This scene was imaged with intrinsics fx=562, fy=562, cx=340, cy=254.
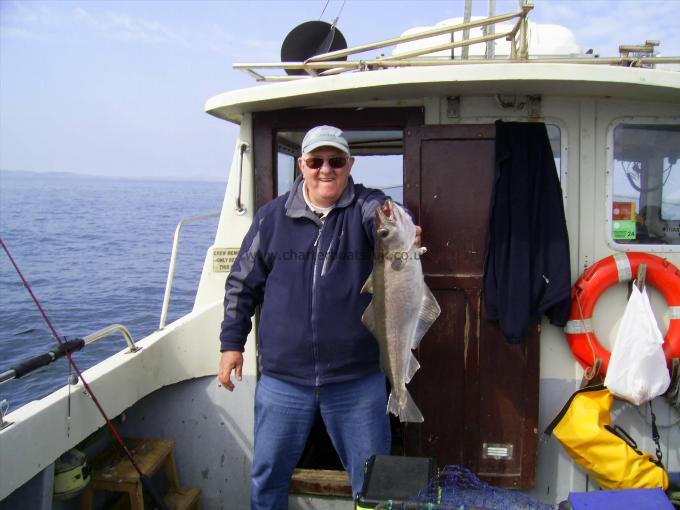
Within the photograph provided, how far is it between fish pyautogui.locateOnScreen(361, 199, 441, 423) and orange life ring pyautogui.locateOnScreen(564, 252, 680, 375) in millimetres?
1289

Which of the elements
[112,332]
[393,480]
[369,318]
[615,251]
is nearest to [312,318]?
[369,318]

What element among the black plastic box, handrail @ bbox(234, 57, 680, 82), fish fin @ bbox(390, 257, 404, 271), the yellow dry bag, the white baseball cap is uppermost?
handrail @ bbox(234, 57, 680, 82)

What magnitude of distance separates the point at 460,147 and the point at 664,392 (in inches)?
84.1

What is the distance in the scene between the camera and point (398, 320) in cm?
308

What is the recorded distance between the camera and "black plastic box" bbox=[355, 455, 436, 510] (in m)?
2.54

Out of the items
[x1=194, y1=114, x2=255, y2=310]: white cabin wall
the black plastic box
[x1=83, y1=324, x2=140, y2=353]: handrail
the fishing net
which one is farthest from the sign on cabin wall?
the fishing net

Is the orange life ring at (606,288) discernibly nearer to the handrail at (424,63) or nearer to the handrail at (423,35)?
the handrail at (424,63)

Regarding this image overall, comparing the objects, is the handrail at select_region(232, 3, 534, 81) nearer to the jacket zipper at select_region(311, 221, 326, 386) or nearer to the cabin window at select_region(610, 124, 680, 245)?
the cabin window at select_region(610, 124, 680, 245)

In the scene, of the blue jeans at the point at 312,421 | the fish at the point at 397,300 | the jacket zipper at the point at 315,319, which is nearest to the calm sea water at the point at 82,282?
the blue jeans at the point at 312,421

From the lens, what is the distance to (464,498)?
9.72ft

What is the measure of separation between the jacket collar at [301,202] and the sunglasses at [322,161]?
17 cm

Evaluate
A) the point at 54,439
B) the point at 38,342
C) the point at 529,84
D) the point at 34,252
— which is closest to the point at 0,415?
the point at 54,439

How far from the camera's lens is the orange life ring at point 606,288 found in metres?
3.80

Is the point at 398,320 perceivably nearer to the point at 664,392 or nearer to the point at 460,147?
the point at 460,147
